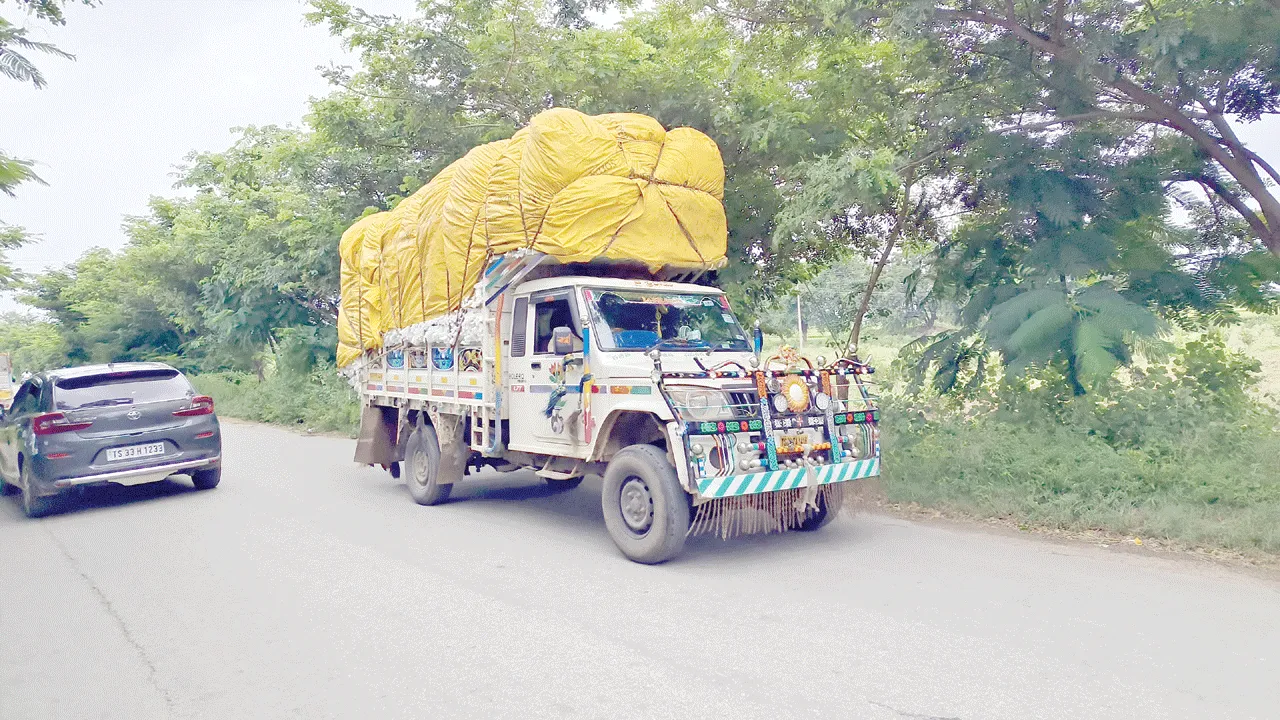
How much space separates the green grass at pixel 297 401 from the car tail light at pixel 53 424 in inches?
304

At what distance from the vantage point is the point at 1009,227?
943 centimetres

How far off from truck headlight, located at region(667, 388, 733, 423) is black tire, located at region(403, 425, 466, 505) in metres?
3.55

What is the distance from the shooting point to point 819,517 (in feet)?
24.6

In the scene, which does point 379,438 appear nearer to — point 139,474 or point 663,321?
point 139,474

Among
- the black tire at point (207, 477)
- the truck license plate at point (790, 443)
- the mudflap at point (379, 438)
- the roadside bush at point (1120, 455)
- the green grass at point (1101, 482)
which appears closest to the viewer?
the truck license plate at point (790, 443)

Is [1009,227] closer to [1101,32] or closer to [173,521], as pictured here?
[1101,32]

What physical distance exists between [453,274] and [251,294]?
45.3 ft

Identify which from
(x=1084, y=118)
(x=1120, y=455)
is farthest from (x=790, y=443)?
(x=1084, y=118)

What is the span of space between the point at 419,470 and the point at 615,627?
505cm

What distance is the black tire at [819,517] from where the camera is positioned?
742 centimetres

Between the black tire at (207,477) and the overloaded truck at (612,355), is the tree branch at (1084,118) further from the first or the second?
the black tire at (207,477)

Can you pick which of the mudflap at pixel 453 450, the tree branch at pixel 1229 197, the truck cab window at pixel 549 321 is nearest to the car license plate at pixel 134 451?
the mudflap at pixel 453 450

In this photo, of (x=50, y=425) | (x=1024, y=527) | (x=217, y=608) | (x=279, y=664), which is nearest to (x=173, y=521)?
(x=50, y=425)

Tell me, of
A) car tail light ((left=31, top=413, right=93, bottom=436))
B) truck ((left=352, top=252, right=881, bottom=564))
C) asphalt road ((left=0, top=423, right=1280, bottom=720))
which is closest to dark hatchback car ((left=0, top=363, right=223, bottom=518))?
car tail light ((left=31, top=413, right=93, bottom=436))
